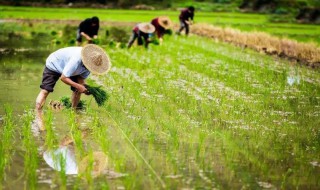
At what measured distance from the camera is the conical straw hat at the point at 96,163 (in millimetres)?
4973

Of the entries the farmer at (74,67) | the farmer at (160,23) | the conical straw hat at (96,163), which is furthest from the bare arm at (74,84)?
the farmer at (160,23)

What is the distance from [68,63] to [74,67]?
3.3 inches

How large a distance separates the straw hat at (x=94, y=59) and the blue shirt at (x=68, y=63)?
3.1 inches

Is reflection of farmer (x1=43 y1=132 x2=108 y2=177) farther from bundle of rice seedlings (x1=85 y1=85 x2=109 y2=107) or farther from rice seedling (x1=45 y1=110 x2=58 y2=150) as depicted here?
bundle of rice seedlings (x1=85 y1=85 x2=109 y2=107)

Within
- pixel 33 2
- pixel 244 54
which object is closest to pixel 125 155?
pixel 244 54

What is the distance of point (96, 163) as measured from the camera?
17.2 feet

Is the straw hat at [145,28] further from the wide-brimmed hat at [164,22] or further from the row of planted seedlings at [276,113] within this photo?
the row of planted seedlings at [276,113]

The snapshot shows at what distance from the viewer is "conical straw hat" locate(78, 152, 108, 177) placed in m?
4.97

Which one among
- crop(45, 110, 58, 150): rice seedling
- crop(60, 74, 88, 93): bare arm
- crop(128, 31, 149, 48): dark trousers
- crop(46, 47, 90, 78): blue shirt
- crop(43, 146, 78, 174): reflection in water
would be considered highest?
crop(46, 47, 90, 78): blue shirt

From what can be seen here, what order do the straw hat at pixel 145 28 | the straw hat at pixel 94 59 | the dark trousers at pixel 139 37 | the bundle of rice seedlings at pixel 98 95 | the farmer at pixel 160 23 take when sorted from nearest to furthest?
the straw hat at pixel 94 59 < the bundle of rice seedlings at pixel 98 95 < the straw hat at pixel 145 28 < the dark trousers at pixel 139 37 < the farmer at pixel 160 23

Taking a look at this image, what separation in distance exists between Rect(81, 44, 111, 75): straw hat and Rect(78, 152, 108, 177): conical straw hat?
1.89 metres

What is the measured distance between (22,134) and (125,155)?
1232 mm

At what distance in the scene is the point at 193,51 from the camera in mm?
16031

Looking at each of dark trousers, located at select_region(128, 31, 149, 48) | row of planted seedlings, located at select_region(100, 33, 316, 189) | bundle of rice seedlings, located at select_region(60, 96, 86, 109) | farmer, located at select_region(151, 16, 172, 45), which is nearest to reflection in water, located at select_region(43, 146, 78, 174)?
row of planted seedlings, located at select_region(100, 33, 316, 189)
